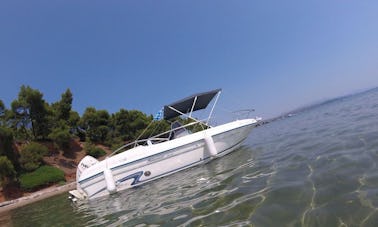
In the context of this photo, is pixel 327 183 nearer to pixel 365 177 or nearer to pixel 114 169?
pixel 365 177

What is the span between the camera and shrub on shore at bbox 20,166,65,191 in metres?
24.4

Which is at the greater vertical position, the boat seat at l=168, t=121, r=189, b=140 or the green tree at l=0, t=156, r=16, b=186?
the green tree at l=0, t=156, r=16, b=186

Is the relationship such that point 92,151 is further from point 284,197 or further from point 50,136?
point 284,197

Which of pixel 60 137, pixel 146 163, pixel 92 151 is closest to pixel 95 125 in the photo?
pixel 92 151

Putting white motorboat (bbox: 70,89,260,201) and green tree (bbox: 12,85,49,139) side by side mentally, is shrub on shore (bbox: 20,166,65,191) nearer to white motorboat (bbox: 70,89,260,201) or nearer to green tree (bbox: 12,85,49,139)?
green tree (bbox: 12,85,49,139)

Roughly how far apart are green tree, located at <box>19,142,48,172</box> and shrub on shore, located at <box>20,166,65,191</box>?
2.31ft

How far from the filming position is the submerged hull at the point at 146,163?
10648 millimetres

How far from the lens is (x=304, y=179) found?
5.57m

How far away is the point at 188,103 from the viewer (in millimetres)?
14445

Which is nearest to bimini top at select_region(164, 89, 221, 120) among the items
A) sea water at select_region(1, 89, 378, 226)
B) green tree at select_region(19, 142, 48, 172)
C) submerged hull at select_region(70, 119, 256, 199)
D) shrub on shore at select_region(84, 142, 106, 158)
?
submerged hull at select_region(70, 119, 256, 199)

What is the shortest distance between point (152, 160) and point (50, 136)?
26712 millimetres

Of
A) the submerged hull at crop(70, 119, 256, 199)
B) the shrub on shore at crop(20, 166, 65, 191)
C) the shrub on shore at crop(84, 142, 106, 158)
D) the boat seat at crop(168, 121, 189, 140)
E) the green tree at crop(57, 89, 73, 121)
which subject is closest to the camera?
the submerged hull at crop(70, 119, 256, 199)

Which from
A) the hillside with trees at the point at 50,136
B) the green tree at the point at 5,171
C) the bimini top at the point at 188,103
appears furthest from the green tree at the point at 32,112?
the bimini top at the point at 188,103

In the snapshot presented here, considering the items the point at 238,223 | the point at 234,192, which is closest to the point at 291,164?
the point at 234,192
